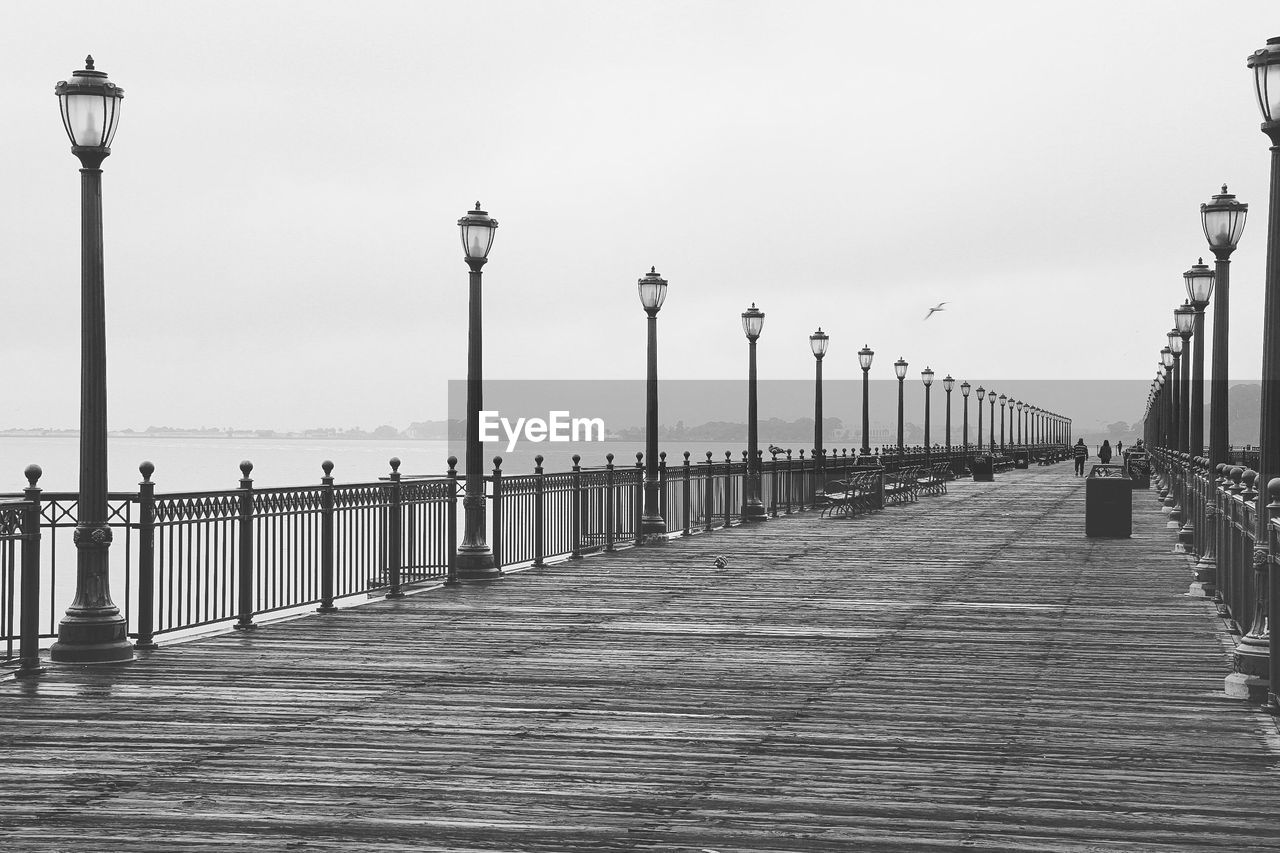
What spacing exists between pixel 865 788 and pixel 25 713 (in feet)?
17.1

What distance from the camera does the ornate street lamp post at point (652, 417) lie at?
25.1 metres

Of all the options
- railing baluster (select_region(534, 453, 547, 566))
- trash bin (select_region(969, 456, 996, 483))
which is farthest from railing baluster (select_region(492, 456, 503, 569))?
trash bin (select_region(969, 456, 996, 483))

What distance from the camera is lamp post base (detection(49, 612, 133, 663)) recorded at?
1120cm

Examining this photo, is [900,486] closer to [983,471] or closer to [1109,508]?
[1109,508]

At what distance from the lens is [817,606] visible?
15.5 meters

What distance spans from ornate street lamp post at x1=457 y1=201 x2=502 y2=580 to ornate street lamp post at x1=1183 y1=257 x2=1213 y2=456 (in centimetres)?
1446

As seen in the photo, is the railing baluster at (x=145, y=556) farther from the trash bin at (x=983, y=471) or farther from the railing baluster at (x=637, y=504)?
the trash bin at (x=983, y=471)

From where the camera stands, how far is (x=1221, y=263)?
768 inches

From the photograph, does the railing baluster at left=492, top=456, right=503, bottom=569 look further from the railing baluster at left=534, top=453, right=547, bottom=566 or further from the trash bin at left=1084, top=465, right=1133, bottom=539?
the trash bin at left=1084, top=465, right=1133, bottom=539

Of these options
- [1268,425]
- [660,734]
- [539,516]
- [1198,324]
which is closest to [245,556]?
[660,734]

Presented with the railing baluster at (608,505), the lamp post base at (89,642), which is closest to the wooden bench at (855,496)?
the railing baluster at (608,505)

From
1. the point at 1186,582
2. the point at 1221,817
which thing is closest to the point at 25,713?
the point at 1221,817

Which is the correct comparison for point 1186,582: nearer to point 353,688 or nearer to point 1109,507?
point 1109,507

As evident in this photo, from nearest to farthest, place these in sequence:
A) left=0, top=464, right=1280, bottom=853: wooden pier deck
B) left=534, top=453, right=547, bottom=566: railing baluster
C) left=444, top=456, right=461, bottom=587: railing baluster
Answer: left=0, top=464, right=1280, bottom=853: wooden pier deck, left=444, top=456, right=461, bottom=587: railing baluster, left=534, top=453, right=547, bottom=566: railing baluster
